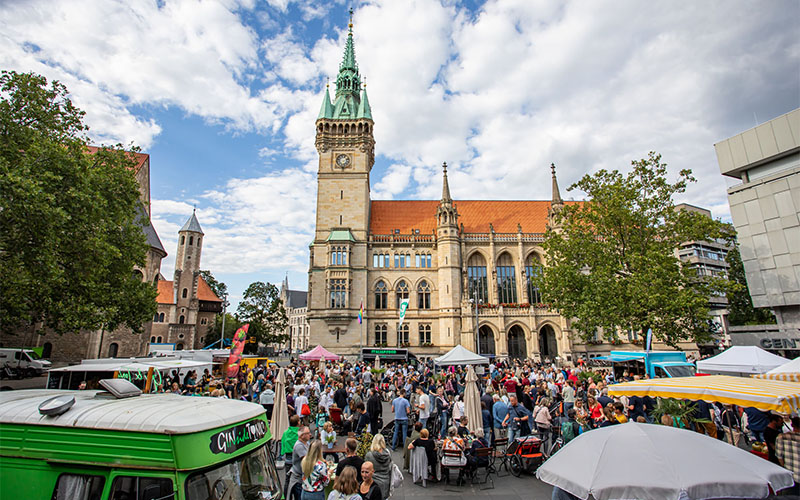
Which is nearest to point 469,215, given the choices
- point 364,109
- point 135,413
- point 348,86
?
point 364,109

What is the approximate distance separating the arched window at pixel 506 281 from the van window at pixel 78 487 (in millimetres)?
41179

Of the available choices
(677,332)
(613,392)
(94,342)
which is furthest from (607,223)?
(94,342)

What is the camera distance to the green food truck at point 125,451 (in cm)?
356

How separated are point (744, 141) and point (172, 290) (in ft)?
216

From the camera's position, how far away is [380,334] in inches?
1617

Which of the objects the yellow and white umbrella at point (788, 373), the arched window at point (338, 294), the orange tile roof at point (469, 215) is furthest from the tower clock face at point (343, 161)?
the yellow and white umbrella at point (788, 373)

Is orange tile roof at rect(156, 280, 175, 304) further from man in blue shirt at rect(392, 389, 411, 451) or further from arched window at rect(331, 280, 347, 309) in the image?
man in blue shirt at rect(392, 389, 411, 451)

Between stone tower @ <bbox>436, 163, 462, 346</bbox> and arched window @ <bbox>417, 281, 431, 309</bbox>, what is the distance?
5.17ft

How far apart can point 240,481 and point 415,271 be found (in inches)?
1516

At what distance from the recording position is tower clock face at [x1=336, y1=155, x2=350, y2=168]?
43.7 metres

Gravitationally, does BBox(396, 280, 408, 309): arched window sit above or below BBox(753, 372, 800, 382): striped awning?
above

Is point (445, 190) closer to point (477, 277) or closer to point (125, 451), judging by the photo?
point (477, 277)

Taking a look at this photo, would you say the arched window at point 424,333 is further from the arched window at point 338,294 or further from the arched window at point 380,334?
the arched window at point 338,294

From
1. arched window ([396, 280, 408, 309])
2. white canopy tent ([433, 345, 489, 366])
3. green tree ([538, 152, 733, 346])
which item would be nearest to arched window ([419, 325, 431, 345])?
arched window ([396, 280, 408, 309])
